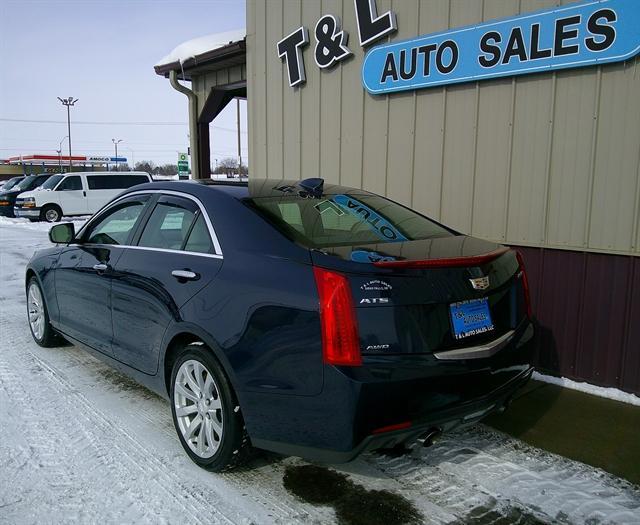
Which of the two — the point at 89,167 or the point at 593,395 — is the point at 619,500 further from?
the point at 89,167

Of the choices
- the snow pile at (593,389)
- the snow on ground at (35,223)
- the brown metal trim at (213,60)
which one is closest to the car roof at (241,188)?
the snow pile at (593,389)

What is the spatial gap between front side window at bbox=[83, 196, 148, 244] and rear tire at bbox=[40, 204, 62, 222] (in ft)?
58.5

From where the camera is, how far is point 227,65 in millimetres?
9281

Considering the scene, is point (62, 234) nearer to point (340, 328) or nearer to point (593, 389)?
point (340, 328)

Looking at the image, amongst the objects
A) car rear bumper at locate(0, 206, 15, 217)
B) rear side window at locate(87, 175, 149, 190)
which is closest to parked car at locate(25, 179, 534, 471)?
rear side window at locate(87, 175, 149, 190)

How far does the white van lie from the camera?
66.4ft

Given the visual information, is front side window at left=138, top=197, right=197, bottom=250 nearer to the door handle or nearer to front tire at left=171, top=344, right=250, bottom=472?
the door handle

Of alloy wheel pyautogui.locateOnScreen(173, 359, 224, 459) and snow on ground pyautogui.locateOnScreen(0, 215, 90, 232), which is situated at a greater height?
alloy wheel pyautogui.locateOnScreen(173, 359, 224, 459)

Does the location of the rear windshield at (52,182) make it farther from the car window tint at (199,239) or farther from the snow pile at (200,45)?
the car window tint at (199,239)

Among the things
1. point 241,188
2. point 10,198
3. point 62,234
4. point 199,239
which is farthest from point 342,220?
point 10,198

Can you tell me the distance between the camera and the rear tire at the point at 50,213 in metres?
20.3

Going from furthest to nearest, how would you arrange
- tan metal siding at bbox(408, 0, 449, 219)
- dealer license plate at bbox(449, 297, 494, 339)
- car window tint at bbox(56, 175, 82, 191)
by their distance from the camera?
1. car window tint at bbox(56, 175, 82, 191)
2. tan metal siding at bbox(408, 0, 449, 219)
3. dealer license plate at bbox(449, 297, 494, 339)

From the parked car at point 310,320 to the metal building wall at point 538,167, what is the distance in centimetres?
137

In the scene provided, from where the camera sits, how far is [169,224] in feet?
11.7
